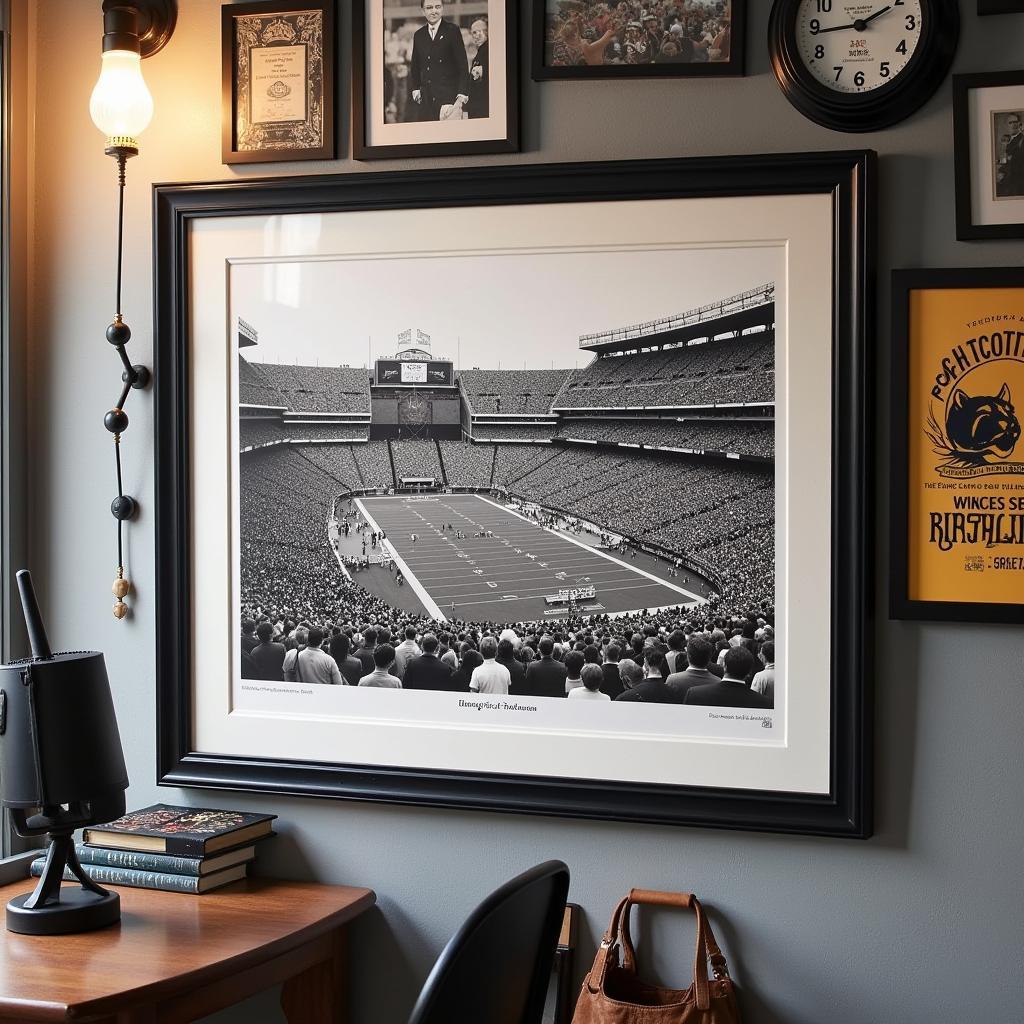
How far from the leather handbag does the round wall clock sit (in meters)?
1.33

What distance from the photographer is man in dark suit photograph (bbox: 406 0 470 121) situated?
1905 millimetres

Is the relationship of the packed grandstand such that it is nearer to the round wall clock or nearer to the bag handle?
the round wall clock

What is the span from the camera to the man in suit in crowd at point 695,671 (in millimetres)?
1810

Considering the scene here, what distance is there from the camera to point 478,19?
1.89m

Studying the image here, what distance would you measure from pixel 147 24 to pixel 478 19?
66 centimetres

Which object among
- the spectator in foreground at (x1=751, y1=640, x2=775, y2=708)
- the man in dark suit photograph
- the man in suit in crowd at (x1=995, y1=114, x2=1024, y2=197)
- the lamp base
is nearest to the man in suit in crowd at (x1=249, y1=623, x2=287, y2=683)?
the lamp base

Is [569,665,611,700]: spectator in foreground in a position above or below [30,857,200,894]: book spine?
above

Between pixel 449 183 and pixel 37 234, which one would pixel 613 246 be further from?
pixel 37 234

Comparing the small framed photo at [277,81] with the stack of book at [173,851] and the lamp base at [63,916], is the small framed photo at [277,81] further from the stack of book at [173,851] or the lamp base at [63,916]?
the lamp base at [63,916]

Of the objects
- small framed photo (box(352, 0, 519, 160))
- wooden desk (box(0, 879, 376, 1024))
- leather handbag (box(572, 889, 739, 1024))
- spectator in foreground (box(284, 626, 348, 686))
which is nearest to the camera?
wooden desk (box(0, 879, 376, 1024))

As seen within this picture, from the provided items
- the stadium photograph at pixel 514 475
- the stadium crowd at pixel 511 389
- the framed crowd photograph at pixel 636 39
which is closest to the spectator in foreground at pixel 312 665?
the stadium photograph at pixel 514 475

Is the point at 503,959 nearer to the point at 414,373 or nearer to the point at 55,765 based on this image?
the point at 55,765

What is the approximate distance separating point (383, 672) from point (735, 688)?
25.0 inches

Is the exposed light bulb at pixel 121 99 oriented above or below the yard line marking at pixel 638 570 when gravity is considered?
above
